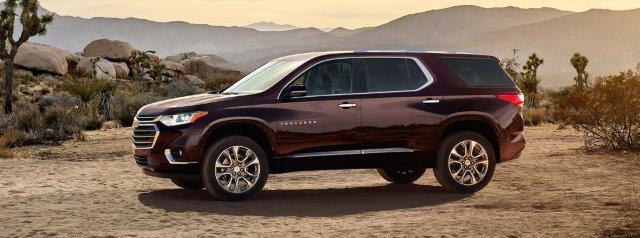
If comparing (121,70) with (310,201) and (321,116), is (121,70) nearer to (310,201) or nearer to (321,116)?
(310,201)

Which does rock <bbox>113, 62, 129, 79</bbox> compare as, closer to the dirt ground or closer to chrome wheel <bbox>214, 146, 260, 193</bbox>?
the dirt ground

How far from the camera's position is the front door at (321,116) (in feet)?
37.5

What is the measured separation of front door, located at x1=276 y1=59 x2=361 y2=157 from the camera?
11.4 meters

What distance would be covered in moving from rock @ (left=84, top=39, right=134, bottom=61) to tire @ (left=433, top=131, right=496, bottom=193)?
56348mm

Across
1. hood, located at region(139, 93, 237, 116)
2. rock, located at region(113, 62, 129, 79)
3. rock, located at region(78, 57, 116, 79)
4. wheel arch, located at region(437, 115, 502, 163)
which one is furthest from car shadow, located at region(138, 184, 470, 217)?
rock, located at region(113, 62, 129, 79)

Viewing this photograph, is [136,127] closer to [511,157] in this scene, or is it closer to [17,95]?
[511,157]

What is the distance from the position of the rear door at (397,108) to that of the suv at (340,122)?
0.04 ft

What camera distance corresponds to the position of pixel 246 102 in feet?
37.2

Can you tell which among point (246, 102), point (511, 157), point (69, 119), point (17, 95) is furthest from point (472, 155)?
point (17, 95)

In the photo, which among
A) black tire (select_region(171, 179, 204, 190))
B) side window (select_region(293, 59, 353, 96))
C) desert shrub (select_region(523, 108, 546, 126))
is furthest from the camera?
desert shrub (select_region(523, 108, 546, 126))

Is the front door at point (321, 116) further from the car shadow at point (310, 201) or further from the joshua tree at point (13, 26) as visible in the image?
the joshua tree at point (13, 26)

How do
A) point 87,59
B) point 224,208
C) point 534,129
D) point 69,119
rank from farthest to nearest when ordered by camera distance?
point 87,59 → point 534,129 → point 69,119 → point 224,208

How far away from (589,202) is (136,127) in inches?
210

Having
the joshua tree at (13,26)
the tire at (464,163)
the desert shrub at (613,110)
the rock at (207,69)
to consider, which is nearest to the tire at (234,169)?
the tire at (464,163)
